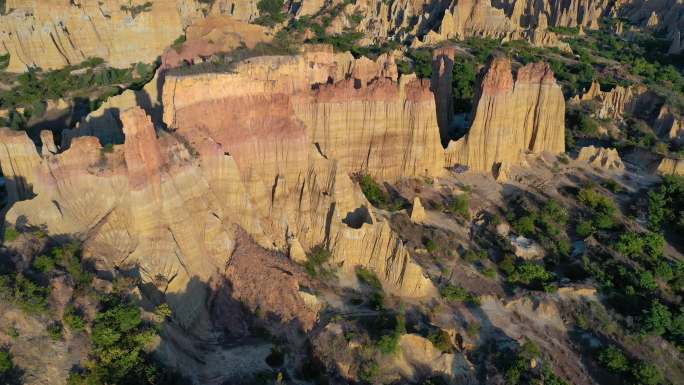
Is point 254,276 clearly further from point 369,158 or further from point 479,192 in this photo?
point 479,192

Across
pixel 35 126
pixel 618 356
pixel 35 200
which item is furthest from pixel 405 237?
pixel 35 126

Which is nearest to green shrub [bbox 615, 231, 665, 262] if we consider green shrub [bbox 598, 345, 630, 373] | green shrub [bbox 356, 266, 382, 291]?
green shrub [bbox 598, 345, 630, 373]

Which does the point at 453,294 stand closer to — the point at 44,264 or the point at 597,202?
the point at 597,202

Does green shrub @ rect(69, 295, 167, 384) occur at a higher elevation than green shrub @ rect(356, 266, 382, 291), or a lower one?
higher

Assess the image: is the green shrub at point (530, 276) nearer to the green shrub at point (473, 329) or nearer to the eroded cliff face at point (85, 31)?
the green shrub at point (473, 329)

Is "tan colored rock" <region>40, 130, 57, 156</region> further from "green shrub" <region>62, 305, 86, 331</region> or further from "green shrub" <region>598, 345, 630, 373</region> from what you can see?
"green shrub" <region>598, 345, 630, 373</region>

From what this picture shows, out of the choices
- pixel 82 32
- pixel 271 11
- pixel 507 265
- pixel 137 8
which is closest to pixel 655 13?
pixel 271 11

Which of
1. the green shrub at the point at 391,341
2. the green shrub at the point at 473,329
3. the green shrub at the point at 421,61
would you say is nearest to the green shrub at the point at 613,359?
the green shrub at the point at 473,329
